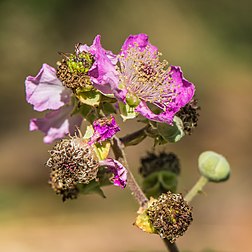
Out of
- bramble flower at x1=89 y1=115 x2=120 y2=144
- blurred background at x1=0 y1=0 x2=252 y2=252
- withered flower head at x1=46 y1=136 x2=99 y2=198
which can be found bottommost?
withered flower head at x1=46 y1=136 x2=99 y2=198

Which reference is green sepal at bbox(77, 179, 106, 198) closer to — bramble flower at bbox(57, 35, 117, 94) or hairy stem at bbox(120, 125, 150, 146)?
hairy stem at bbox(120, 125, 150, 146)

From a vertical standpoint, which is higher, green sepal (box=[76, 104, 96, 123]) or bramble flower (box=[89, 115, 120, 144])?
green sepal (box=[76, 104, 96, 123])

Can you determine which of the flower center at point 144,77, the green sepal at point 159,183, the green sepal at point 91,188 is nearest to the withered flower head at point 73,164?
the green sepal at point 91,188

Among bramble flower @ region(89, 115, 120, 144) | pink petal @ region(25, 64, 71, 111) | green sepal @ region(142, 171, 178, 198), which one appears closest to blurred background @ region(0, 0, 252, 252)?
green sepal @ region(142, 171, 178, 198)

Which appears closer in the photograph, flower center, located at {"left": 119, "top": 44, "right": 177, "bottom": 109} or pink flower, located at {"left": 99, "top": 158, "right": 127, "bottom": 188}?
pink flower, located at {"left": 99, "top": 158, "right": 127, "bottom": 188}

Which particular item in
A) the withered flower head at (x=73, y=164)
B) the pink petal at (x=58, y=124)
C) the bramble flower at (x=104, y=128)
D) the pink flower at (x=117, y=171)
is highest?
the pink petal at (x=58, y=124)

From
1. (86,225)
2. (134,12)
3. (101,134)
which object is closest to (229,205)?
(86,225)

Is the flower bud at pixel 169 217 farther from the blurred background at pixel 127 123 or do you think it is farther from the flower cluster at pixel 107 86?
the blurred background at pixel 127 123

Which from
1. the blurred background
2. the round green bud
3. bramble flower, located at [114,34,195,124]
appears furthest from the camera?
the blurred background
